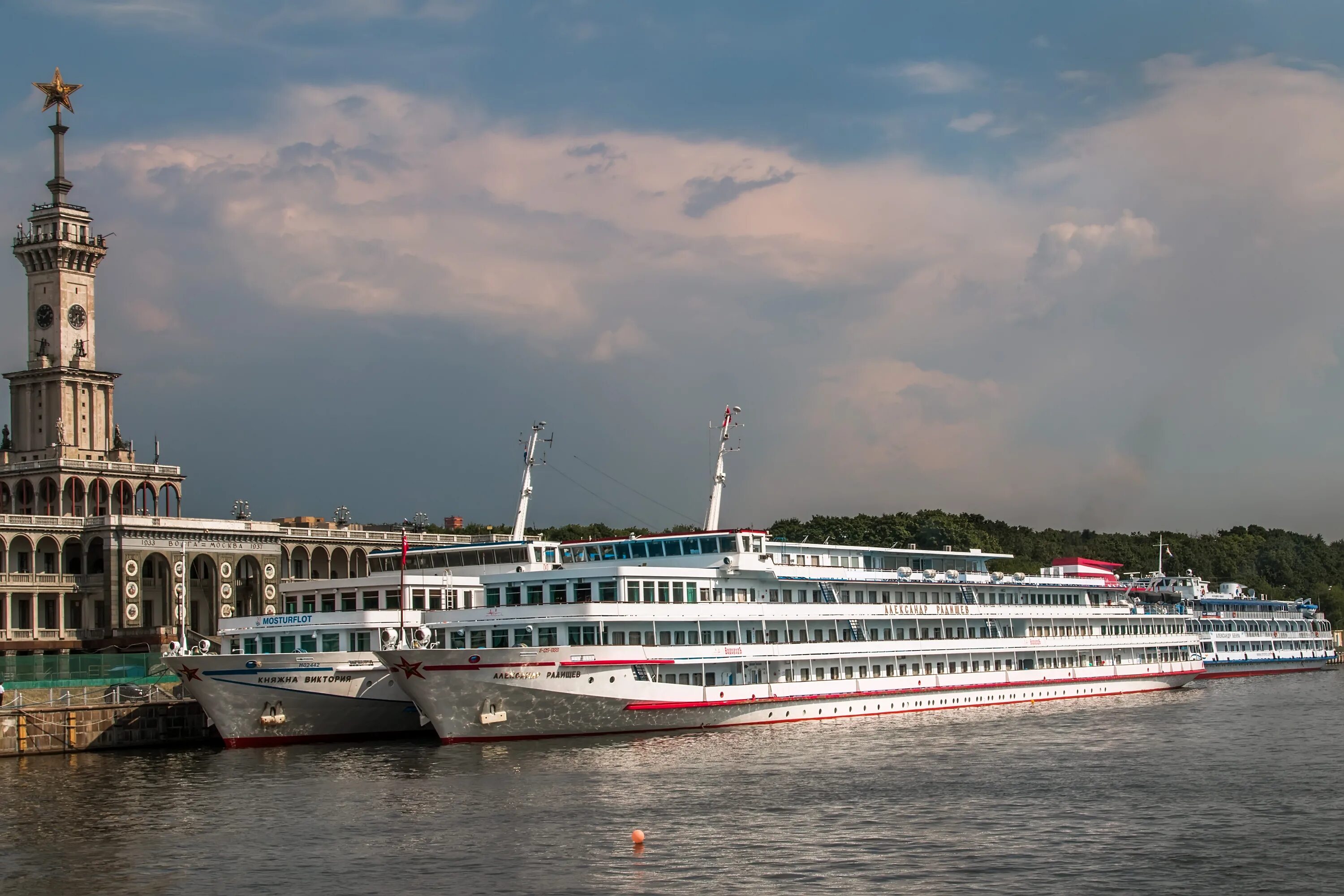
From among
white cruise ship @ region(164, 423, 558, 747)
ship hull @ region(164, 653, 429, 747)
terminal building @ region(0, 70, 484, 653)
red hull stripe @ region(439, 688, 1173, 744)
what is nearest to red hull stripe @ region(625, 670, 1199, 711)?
red hull stripe @ region(439, 688, 1173, 744)

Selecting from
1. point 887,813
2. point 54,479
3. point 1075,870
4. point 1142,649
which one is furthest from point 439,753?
point 54,479

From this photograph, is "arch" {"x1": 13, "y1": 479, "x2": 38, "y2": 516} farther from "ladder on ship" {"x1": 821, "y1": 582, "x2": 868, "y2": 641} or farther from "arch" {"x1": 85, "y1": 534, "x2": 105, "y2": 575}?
"ladder on ship" {"x1": 821, "y1": 582, "x2": 868, "y2": 641}

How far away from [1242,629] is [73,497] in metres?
91.8

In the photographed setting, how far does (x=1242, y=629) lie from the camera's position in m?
121

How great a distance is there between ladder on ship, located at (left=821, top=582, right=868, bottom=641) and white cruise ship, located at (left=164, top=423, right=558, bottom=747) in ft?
43.6

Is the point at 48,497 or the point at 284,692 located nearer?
the point at 284,692

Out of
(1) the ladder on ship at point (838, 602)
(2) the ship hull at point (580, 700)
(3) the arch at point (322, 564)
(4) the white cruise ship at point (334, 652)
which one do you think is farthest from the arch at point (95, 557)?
(1) the ladder on ship at point (838, 602)

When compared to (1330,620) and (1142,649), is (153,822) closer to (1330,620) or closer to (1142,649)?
(1142,649)

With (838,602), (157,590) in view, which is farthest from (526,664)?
(157,590)

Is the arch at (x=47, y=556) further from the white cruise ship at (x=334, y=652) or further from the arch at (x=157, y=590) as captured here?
the white cruise ship at (x=334, y=652)

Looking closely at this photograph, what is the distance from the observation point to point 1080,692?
88750mm

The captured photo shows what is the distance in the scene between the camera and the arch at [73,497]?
4432 inches

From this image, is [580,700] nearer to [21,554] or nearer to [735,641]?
[735,641]

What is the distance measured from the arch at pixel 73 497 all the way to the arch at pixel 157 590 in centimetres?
725
